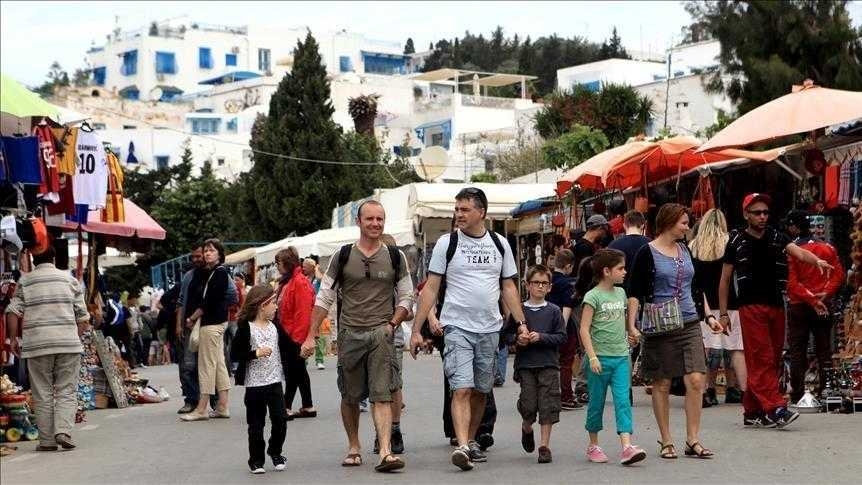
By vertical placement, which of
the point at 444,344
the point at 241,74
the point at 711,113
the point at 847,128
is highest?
the point at 241,74

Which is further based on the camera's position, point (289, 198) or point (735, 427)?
point (289, 198)

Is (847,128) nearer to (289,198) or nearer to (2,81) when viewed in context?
(2,81)

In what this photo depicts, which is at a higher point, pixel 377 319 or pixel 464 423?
pixel 377 319

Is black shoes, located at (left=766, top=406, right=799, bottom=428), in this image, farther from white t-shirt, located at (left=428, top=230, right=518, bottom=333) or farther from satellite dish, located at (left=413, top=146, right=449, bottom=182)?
satellite dish, located at (left=413, top=146, right=449, bottom=182)

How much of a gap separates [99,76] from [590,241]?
112m

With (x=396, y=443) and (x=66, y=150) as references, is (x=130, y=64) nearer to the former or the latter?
(x=66, y=150)

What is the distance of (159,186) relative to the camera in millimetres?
61969

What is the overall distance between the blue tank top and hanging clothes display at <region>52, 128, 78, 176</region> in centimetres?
687

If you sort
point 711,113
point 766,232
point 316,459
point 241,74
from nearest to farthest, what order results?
point 316,459, point 766,232, point 711,113, point 241,74

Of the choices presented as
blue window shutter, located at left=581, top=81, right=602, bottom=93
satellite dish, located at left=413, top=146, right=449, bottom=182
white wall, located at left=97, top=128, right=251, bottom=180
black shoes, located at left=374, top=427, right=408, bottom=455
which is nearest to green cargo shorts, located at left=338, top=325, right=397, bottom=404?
black shoes, located at left=374, top=427, right=408, bottom=455

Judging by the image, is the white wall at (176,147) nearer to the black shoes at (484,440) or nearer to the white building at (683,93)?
the white building at (683,93)

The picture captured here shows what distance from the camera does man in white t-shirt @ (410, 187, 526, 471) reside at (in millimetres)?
9766

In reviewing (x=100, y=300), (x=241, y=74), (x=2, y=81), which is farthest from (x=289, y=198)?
(x=241, y=74)

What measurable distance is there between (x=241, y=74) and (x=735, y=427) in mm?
94196
